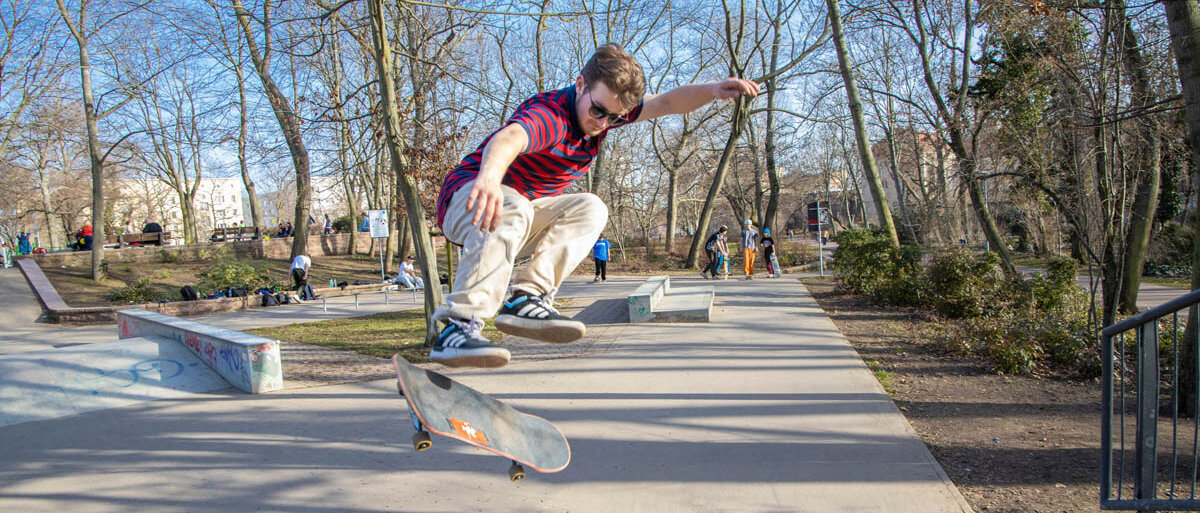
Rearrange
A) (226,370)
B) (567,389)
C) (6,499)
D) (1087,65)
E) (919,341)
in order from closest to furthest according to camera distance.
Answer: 1. (6,499)
2. (567,389)
3. (226,370)
4. (1087,65)
5. (919,341)

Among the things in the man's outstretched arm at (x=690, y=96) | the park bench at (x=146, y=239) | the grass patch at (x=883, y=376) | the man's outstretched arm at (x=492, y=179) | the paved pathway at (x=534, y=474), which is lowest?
the grass patch at (x=883, y=376)

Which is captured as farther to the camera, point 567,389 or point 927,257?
point 927,257

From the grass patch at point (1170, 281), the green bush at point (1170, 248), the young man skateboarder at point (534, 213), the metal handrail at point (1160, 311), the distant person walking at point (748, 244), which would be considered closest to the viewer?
the young man skateboarder at point (534, 213)

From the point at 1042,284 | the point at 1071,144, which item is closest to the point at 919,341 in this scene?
the point at 1042,284

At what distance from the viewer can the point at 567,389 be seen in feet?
21.9

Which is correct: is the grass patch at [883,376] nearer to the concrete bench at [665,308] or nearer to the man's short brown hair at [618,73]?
the concrete bench at [665,308]

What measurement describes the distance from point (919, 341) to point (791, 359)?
275cm

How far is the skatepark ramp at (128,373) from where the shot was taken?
6258mm

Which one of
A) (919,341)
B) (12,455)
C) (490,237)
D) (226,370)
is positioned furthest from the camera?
(919,341)

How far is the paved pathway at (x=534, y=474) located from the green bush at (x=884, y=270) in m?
6.44

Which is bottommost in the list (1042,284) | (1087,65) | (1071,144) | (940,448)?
(940,448)

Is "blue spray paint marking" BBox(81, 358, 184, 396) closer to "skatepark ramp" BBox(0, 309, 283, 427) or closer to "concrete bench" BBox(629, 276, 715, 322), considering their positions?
"skatepark ramp" BBox(0, 309, 283, 427)

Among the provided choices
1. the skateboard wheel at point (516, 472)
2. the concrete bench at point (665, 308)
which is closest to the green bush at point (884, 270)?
the concrete bench at point (665, 308)

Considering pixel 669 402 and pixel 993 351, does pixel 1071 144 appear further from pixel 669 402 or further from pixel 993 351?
pixel 669 402
